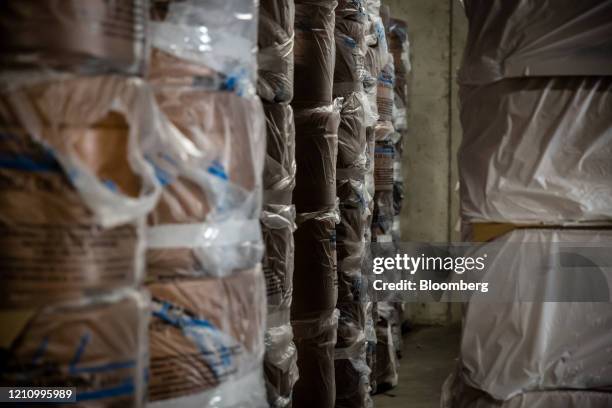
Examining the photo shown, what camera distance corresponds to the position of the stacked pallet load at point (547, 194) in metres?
3.07

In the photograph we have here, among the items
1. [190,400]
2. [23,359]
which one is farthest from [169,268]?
[23,359]

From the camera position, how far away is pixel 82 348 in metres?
1.59

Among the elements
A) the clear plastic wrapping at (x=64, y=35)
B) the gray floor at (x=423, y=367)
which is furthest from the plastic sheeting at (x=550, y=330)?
the gray floor at (x=423, y=367)

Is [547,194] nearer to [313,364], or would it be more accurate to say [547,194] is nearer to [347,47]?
[313,364]

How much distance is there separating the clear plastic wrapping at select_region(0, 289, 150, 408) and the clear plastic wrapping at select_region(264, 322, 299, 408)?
1392mm

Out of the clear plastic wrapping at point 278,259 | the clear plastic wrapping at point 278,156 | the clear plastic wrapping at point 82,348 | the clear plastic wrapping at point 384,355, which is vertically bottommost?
the clear plastic wrapping at point 384,355

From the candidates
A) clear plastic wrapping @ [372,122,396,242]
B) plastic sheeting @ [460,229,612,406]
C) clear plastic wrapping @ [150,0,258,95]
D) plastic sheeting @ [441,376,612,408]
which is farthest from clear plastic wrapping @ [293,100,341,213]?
clear plastic wrapping @ [372,122,396,242]

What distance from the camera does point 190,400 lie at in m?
1.92

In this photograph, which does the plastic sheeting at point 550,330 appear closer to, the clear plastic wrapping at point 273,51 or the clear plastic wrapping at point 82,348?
the clear plastic wrapping at point 273,51

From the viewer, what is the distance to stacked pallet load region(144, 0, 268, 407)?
74.4 inches

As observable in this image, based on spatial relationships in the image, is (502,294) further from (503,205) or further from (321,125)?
(321,125)

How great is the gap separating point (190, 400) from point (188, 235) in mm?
412

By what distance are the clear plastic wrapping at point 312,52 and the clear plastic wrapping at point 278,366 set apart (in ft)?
4.02

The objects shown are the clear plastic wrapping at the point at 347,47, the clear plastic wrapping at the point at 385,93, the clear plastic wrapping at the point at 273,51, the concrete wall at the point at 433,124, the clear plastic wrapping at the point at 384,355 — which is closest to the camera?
the clear plastic wrapping at the point at 273,51
